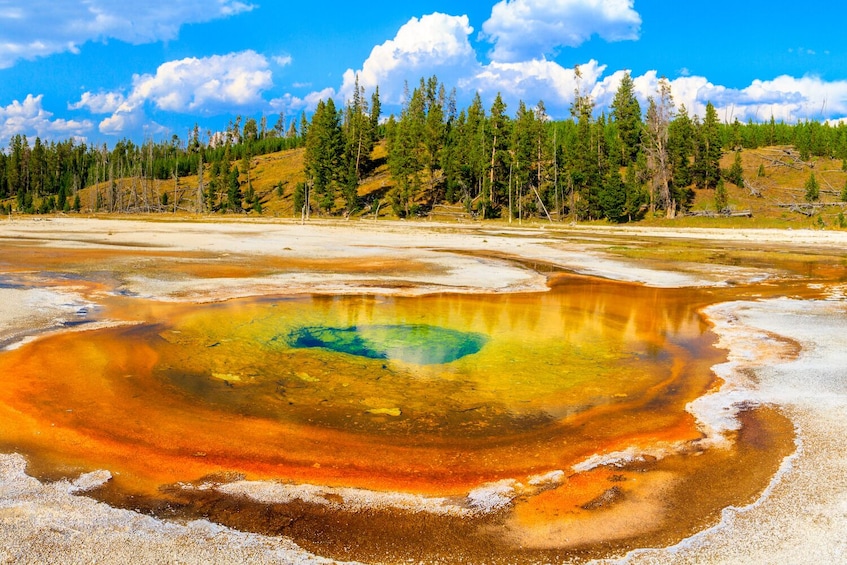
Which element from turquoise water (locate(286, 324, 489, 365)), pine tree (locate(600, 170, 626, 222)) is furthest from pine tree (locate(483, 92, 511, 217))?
turquoise water (locate(286, 324, 489, 365))

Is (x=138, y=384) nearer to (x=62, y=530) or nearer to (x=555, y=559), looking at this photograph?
(x=62, y=530)

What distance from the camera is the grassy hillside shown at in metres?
64.0

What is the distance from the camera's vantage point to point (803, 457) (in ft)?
19.9

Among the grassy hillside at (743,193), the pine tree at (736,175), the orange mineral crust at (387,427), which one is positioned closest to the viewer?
the orange mineral crust at (387,427)

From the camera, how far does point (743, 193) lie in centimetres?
7594

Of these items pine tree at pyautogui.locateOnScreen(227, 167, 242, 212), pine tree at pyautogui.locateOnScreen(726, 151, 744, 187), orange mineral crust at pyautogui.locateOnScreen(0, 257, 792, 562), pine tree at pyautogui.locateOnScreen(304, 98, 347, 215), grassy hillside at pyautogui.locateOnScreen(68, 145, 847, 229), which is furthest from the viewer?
pine tree at pyautogui.locateOnScreen(227, 167, 242, 212)

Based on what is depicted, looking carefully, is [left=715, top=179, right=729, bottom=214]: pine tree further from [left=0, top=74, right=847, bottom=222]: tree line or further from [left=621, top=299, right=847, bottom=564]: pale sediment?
[left=621, top=299, right=847, bottom=564]: pale sediment

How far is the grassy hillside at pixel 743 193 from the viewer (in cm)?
6400

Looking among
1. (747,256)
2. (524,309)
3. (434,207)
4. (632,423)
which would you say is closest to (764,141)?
(434,207)

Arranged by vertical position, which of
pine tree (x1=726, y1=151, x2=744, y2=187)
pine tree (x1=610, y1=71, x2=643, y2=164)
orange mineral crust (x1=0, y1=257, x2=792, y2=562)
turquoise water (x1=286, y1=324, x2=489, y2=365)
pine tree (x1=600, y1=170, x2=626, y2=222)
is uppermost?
pine tree (x1=610, y1=71, x2=643, y2=164)

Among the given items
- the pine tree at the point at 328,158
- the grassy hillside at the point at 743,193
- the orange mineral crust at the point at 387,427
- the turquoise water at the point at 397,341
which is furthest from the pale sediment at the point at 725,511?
the pine tree at the point at 328,158

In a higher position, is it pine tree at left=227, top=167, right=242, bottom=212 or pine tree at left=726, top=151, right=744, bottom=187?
pine tree at left=726, top=151, right=744, bottom=187

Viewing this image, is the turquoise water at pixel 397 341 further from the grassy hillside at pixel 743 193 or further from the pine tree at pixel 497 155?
the pine tree at pixel 497 155

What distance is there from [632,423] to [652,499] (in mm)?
2176
